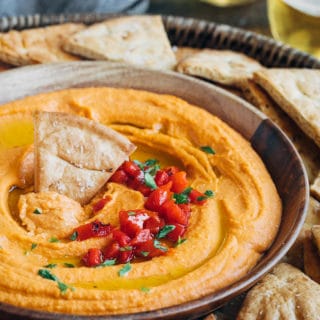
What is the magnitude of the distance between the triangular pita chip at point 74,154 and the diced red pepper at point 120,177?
3.8 inches

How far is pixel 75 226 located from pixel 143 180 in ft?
2.21

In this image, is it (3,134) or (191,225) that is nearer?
(191,225)

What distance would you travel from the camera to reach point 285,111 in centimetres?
554

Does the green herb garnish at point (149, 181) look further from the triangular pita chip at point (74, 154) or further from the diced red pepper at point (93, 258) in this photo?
the diced red pepper at point (93, 258)

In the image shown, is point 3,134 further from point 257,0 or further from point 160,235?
point 257,0

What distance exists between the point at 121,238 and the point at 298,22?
358 centimetres

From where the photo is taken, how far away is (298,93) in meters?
5.57

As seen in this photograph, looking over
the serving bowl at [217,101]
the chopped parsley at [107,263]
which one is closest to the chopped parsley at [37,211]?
the chopped parsley at [107,263]

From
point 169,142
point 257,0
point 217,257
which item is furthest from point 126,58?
point 257,0

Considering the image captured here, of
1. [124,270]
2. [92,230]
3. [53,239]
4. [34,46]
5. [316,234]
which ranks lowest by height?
[34,46]

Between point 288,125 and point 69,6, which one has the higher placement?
point 288,125

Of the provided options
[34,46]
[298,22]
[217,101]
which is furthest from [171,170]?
[298,22]

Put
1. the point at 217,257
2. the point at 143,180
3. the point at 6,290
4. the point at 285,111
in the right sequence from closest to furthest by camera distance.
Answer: the point at 6,290 → the point at 217,257 → the point at 143,180 → the point at 285,111

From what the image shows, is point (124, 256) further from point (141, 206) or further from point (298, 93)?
point (298, 93)
